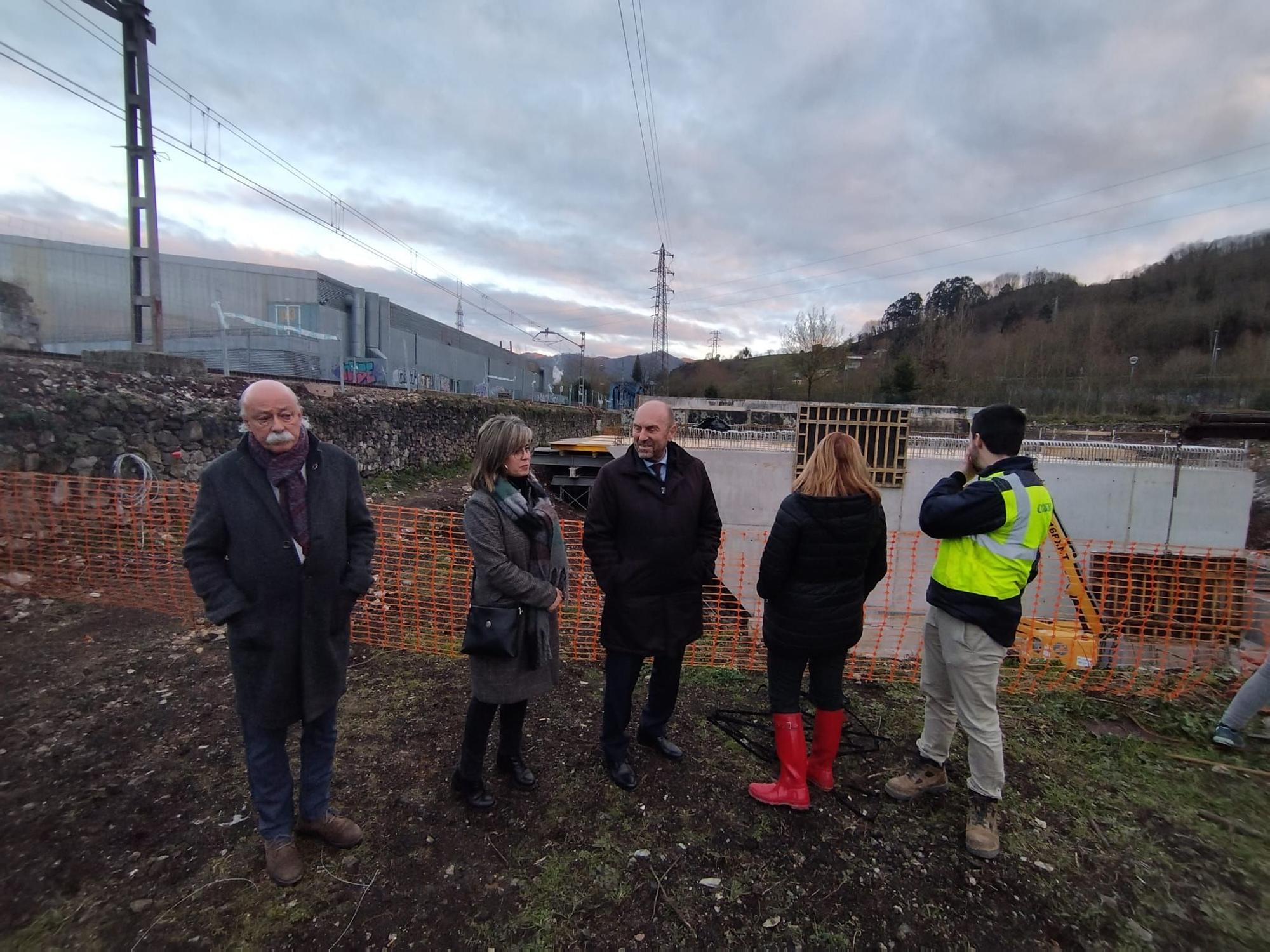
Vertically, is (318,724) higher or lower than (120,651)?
higher

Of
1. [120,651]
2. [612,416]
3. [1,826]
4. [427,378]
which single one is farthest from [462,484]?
[612,416]

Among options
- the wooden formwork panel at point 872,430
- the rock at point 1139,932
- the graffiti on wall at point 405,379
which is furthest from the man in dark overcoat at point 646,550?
the graffiti on wall at point 405,379

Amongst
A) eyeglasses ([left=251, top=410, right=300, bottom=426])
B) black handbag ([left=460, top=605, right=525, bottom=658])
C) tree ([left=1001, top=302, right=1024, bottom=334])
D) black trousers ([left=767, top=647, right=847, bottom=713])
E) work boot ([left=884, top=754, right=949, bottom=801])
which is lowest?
work boot ([left=884, top=754, right=949, bottom=801])

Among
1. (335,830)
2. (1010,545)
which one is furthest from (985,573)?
(335,830)

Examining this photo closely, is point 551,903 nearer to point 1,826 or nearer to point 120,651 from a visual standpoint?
point 1,826

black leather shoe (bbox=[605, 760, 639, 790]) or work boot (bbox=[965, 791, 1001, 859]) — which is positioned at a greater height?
work boot (bbox=[965, 791, 1001, 859])

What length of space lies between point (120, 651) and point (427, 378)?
94.3 feet

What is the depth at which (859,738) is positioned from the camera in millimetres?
2920

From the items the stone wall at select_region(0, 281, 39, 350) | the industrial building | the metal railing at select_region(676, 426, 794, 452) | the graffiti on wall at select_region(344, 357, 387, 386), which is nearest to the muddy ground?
the metal railing at select_region(676, 426, 794, 452)

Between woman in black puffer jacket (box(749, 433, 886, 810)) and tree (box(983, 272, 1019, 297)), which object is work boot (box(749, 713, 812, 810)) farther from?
tree (box(983, 272, 1019, 297))

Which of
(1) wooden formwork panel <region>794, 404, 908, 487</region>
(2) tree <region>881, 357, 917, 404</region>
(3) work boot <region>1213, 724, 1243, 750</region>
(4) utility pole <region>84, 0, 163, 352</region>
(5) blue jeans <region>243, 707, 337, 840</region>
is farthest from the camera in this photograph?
(2) tree <region>881, 357, 917, 404</region>

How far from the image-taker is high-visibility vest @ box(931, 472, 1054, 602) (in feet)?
6.89

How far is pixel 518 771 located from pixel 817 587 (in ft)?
5.09

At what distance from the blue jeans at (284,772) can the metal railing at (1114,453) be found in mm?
11302
